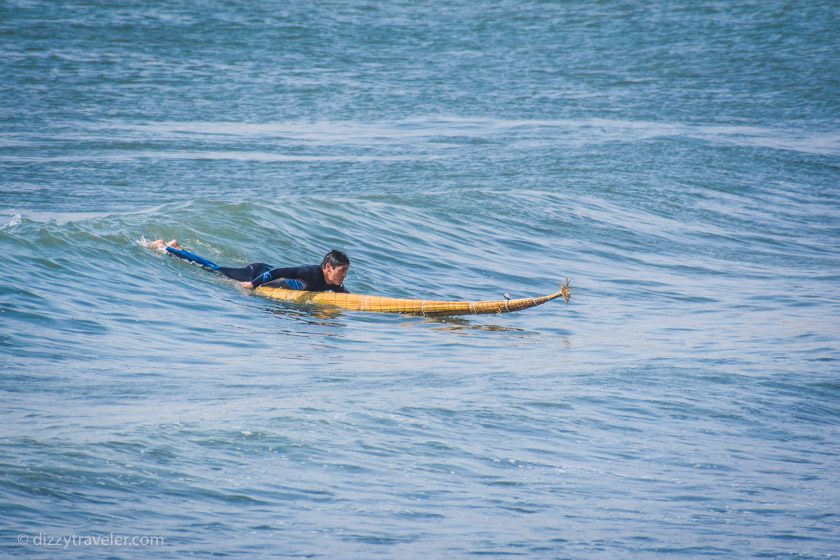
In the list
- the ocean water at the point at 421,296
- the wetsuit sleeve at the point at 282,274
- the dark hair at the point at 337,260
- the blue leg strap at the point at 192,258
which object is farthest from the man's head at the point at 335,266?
the blue leg strap at the point at 192,258

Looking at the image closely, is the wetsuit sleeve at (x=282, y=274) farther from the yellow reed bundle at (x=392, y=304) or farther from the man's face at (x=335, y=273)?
the man's face at (x=335, y=273)

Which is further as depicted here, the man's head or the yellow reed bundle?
the man's head

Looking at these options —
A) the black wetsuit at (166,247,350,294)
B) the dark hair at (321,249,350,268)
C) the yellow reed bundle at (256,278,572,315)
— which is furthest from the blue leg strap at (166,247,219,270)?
the dark hair at (321,249,350,268)

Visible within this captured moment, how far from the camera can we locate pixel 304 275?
43.0 feet

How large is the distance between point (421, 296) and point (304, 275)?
217cm

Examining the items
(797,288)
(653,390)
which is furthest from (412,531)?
(797,288)

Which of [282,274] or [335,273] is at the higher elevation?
[335,273]

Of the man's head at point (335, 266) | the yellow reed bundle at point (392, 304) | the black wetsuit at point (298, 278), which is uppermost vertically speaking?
the man's head at point (335, 266)

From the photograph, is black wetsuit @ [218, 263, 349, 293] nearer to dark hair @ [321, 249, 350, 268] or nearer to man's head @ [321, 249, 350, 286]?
man's head @ [321, 249, 350, 286]

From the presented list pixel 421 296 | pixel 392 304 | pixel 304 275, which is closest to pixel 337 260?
pixel 304 275

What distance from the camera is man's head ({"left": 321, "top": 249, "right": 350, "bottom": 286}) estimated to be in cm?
1276

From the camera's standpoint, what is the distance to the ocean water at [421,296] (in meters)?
6.93

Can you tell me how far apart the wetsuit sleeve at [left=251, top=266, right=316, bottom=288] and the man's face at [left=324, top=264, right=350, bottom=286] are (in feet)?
0.90

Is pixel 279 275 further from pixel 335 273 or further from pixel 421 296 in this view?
pixel 421 296
